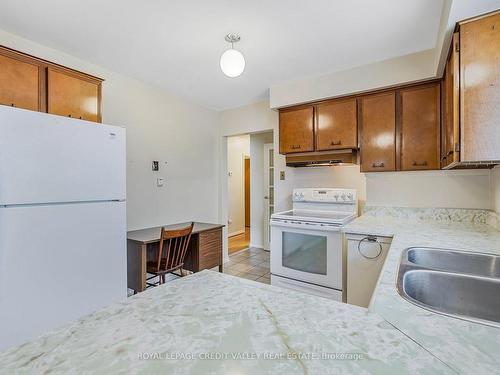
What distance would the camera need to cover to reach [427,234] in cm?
185

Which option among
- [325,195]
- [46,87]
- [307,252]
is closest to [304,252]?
[307,252]

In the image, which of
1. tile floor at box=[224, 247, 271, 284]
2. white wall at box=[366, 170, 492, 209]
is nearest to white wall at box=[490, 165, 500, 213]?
white wall at box=[366, 170, 492, 209]

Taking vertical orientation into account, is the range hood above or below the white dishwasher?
above

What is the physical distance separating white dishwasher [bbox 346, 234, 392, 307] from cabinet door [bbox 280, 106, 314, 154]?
1198mm

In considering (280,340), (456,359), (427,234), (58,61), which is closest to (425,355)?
(456,359)

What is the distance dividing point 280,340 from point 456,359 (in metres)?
0.34

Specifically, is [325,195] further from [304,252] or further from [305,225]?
[304,252]

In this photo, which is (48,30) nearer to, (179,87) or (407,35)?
(179,87)

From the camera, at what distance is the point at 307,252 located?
2.51 meters

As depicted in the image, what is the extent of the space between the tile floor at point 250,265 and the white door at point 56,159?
80.5 inches

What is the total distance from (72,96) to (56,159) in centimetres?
73

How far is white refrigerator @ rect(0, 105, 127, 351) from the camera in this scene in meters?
1.51

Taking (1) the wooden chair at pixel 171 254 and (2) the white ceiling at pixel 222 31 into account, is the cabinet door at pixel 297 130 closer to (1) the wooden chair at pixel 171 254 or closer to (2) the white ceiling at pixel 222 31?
(2) the white ceiling at pixel 222 31

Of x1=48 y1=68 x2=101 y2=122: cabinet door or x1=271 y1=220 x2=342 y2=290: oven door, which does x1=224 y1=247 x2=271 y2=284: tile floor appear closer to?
x1=271 y1=220 x2=342 y2=290: oven door
